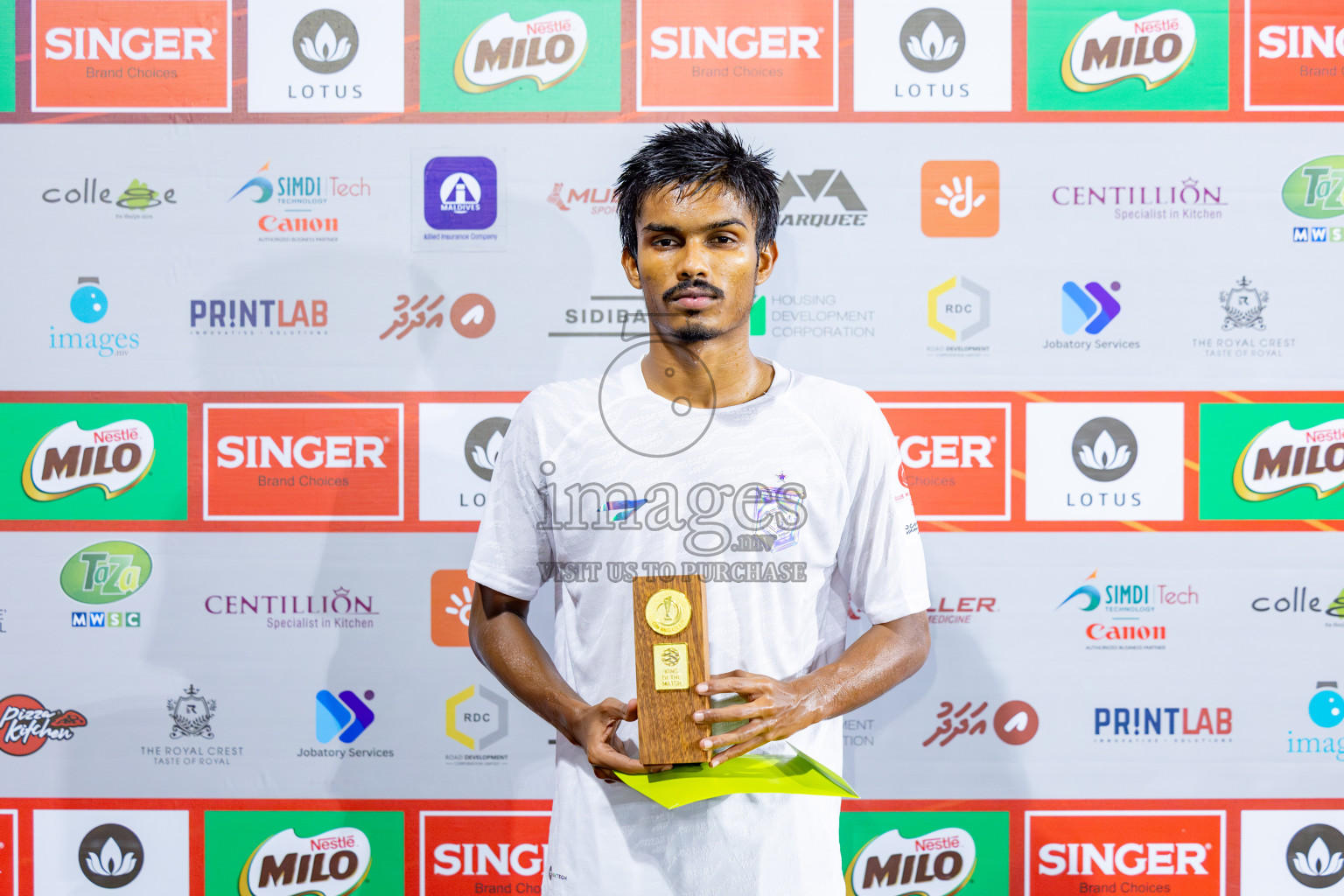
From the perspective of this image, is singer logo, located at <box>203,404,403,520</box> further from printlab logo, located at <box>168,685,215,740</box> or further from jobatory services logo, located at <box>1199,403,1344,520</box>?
jobatory services logo, located at <box>1199,403,1344,520</box>

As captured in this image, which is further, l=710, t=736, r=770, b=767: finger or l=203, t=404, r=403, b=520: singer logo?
l=203, t=404, r=403, b=520: singer logo

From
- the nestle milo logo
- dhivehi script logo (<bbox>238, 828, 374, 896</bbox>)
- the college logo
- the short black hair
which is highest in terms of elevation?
the short black hair

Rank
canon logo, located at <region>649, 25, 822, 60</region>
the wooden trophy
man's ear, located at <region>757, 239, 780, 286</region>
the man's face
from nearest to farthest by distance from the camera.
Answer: the wooden trophy, the man's face, man's ear, located at <region>757, 239, 780, 286</region>, canon logo, located at <region>649, 25, 822, 60</region>

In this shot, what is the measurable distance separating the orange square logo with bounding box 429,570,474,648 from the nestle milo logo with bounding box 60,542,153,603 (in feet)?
2.13

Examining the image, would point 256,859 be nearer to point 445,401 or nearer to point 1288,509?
point 445,401

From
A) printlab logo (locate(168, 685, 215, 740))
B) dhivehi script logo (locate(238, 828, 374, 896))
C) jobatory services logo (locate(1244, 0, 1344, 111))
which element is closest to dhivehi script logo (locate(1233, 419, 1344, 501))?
jobatory services logo (locate(1244, 0, 1344, 111))

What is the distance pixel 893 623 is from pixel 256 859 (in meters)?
1.61

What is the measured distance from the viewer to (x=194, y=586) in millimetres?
1983

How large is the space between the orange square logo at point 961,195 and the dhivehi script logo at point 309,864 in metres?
1.91

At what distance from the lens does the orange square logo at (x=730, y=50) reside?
76.0 inches

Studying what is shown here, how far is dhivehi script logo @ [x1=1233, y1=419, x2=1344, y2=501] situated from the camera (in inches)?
76.4

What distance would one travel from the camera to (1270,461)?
6.37 ft

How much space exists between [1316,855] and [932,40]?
2.02m

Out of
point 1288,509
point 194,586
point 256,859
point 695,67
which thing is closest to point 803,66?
point 695,67
